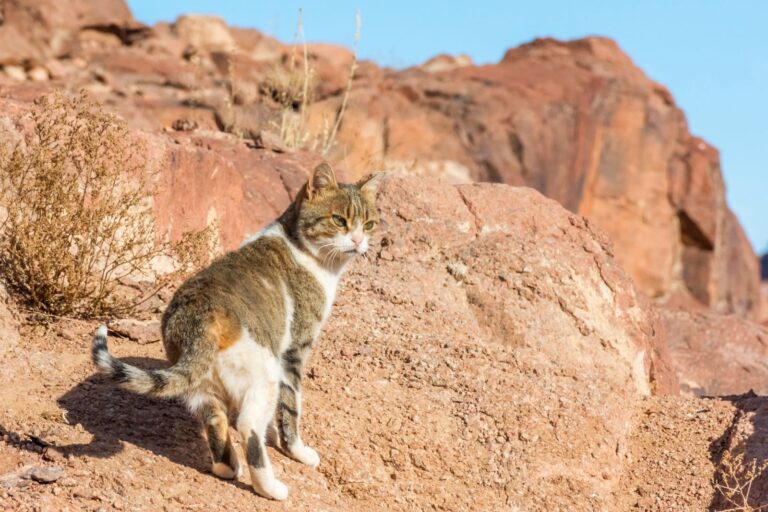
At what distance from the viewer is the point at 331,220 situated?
17.5 ft

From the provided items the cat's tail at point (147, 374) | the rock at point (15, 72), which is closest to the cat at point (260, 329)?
the cat's tail at point (147, 374)

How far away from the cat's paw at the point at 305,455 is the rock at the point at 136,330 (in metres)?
1.52

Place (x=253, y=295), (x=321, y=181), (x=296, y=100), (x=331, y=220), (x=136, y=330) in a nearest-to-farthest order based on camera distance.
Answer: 1. (x=253, y=295)
2. (x=331, y=220)
3. (x=321, y=181)
4. (x=136, y=330)
5. (x=296, y=100)

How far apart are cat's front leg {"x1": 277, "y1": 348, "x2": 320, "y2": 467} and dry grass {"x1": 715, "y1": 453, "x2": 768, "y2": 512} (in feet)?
7.65

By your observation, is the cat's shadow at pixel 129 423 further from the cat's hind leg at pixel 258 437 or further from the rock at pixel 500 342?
the rock at pixel 500 342

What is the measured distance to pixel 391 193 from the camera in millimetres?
7586

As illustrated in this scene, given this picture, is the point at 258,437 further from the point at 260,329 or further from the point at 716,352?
the point at 716,352

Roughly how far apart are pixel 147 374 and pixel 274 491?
0.88 meters

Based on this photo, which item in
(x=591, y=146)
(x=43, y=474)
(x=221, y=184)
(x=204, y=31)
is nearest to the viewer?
(x=43, y=474)

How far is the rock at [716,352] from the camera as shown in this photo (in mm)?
10906

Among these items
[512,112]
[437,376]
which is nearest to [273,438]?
[437,376]

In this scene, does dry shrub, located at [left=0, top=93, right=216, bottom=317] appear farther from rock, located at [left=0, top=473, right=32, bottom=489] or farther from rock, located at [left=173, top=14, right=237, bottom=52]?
rock, located at [left=173, top=14, right=237, bottom=52]

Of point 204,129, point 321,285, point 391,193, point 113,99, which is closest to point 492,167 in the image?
point 113,99

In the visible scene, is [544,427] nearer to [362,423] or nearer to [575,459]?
[575,459]
